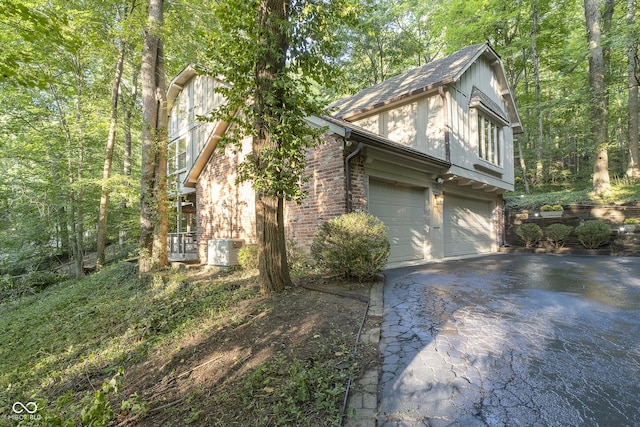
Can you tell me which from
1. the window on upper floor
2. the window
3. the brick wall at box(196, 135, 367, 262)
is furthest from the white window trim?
the window on upper floor

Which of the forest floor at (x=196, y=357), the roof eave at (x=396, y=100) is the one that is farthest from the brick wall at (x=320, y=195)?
the roof eave at (x=396, y=100)

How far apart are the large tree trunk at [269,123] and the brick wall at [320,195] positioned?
1.92 meters

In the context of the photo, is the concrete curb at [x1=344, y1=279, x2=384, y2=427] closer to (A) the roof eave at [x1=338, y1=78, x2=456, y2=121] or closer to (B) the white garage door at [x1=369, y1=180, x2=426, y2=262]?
(B) the white garage door at [x1=369, y1=180, x2=426, y2=262]

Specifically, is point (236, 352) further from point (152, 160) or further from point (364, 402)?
point (152, 160)

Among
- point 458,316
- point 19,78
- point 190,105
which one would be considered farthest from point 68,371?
point 190,105

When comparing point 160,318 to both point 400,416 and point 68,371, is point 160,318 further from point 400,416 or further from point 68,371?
point 400,416

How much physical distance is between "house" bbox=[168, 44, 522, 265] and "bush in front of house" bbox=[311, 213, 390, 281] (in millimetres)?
1102

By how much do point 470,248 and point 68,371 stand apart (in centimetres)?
1103

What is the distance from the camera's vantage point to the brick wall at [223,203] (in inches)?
346

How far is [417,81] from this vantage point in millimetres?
9875

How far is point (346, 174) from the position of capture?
6.21 meters

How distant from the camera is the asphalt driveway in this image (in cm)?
195

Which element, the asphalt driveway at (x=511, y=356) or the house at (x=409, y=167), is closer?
the asphalt driveway at (x=511, y=356)

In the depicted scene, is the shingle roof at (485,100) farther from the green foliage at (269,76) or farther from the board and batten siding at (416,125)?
the green foliage at (269,76)
